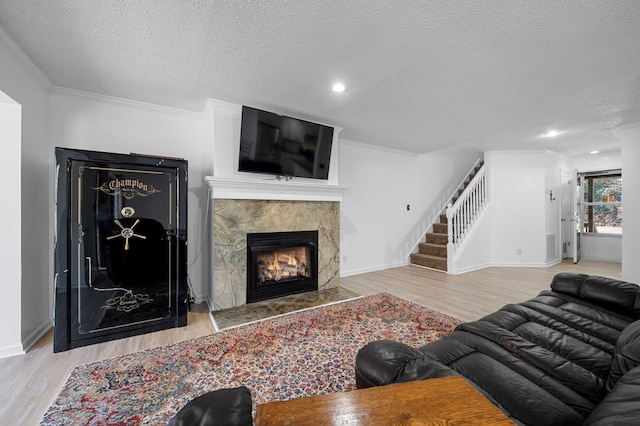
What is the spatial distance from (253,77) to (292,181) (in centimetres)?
140

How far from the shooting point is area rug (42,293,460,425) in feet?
5.13

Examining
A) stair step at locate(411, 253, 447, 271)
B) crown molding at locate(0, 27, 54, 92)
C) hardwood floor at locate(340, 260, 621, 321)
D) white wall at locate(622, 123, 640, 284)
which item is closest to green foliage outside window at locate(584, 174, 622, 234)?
hardwood floor at locate(340, 260, 621, 321)

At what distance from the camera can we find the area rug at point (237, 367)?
1564 mm

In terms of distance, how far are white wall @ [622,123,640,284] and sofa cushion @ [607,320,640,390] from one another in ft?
13.5

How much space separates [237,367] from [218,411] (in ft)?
4.72

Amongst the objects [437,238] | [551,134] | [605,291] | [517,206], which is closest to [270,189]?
[605,291]

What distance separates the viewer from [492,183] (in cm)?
548

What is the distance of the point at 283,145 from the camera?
3266mm

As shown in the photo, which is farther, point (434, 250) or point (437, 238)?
point (437, 238)

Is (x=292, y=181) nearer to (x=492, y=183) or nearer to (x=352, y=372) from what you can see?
(x=352, y=372)

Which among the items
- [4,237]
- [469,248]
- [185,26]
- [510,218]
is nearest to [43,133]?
[4,237]

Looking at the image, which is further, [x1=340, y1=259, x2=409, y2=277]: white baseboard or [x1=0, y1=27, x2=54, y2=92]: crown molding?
[x1=340, y1=259, x2=409, y2=277]: white baseboard

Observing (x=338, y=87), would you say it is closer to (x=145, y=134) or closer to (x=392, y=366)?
(x=145, y=134)

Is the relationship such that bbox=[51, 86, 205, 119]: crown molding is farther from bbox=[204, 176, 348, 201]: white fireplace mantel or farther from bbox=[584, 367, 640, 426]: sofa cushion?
bbox=[584, 367, 640, 426]: sofa cushion
